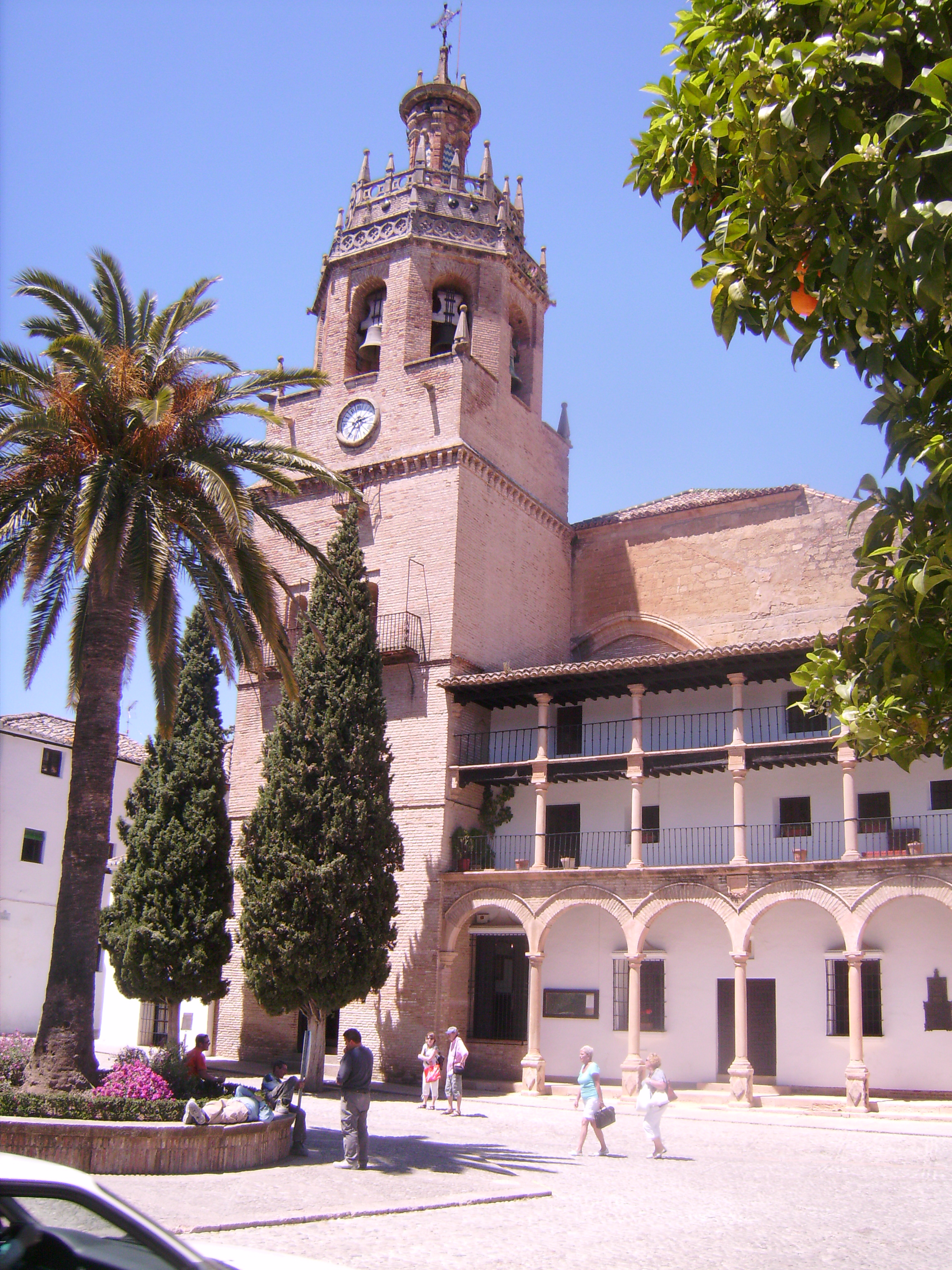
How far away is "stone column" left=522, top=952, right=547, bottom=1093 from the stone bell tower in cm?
179

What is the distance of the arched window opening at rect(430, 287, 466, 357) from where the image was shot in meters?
28.0

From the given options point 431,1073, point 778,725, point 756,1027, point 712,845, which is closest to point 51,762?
point 431,1073

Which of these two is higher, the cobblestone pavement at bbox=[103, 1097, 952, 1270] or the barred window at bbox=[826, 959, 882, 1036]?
the barred window at bbox=[826, 959, 882, 1036]

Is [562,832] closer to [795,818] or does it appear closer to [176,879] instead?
[795,818]

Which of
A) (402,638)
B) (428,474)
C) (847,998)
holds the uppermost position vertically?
(428,474)

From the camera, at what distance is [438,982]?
22594 mm

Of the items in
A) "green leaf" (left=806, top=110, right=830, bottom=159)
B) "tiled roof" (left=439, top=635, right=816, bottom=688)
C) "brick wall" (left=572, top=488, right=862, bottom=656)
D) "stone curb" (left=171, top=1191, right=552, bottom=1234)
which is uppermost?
"brick wall" (left=572, top=488, right=862, bottom=656)

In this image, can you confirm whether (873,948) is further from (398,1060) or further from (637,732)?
(398,1060)

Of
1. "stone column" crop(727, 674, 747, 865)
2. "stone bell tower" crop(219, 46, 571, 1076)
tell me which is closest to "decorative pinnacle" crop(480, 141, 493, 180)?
"stone bell tower" crop(219, 46, 571, 1076)

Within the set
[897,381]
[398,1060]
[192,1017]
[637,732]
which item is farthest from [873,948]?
[897,381]

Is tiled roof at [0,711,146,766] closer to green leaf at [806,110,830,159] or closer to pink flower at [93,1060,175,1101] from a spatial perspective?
pink flower at [93,1060,175,1101]

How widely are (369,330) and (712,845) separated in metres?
14.2

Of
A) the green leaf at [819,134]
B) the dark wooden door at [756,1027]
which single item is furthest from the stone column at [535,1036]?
the green leaf at [819,134]

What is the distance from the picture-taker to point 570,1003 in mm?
23453
